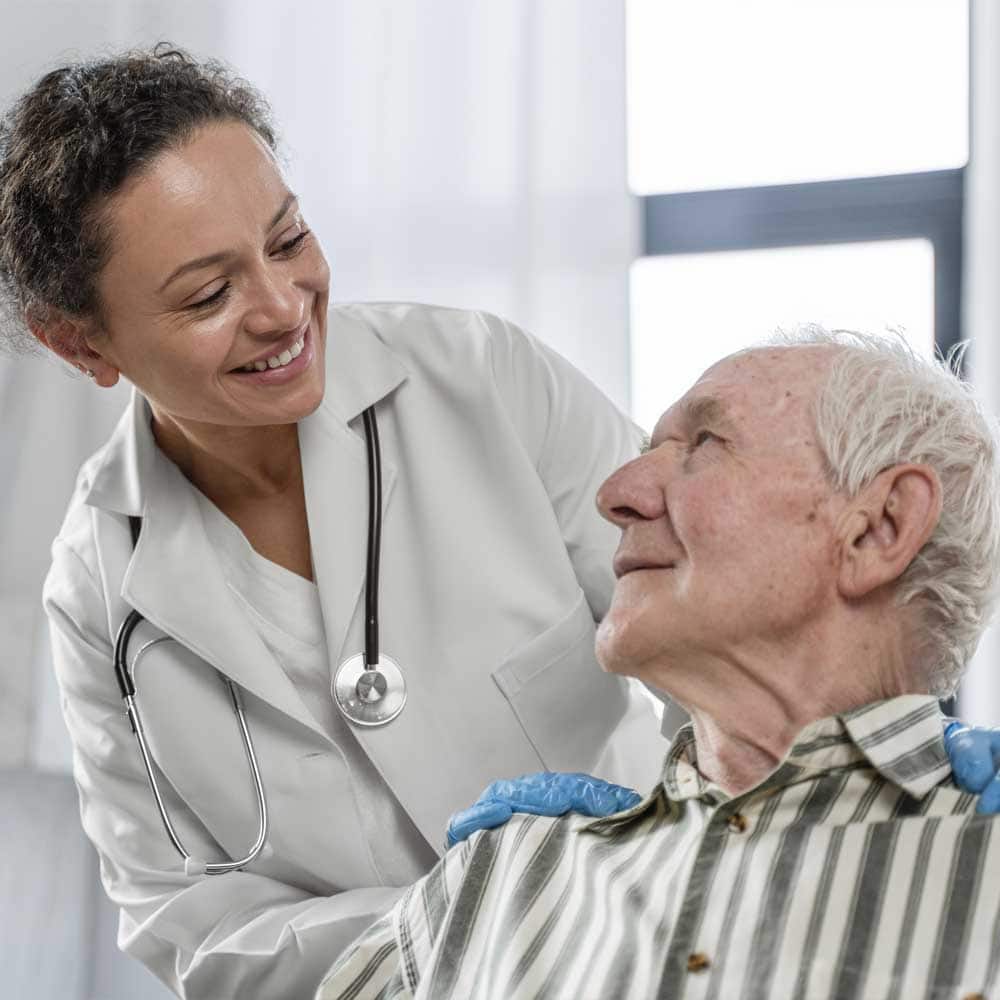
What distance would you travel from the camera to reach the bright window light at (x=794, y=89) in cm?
255

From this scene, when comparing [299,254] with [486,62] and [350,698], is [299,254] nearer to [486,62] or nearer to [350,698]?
[350,698]

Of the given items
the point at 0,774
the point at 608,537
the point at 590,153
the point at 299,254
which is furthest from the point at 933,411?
the point at 0,774

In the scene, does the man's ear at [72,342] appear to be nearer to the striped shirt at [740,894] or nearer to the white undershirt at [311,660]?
the white undershirt at [311,660]

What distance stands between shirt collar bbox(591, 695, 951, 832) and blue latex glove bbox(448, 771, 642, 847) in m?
0.22

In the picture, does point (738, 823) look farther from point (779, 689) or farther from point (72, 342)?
point (72, 342)

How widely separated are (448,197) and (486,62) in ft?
0.85

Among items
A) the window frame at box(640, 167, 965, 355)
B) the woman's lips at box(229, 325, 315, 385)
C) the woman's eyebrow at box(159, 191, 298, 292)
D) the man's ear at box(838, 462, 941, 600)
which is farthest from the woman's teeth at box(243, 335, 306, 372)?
the window frame at box(640, 167, 965, 355)

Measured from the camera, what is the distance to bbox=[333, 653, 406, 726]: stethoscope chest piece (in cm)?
153

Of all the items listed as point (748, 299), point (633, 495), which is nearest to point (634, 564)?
point (633, 495)

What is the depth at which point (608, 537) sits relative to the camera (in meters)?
1.62

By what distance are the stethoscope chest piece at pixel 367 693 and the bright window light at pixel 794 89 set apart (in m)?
1.44

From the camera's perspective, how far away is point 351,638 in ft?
5.14

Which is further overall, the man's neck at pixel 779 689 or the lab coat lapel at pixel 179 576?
the lab coat lapel at pixel 179 576

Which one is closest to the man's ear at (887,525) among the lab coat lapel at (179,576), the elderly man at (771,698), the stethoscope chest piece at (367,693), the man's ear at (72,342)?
the elderly man at (771,698)
